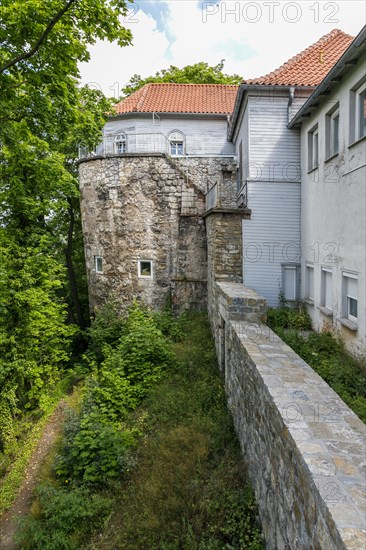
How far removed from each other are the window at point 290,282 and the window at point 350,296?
3147 mm

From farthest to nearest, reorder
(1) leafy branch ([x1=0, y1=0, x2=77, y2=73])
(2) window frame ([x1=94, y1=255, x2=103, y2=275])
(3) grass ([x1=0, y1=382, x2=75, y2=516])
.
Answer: (2) window frame ([x1=94, y1=255, x2=103, y2=275])
(3) grass ([x1=0, y1=382, x2=75, y2=516])
(1) leafy branch ([x1=0, y1=0, x2=77, y2=73])

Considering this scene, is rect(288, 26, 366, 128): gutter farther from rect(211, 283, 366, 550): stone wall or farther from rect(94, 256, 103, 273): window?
rect(94, 256, 103, 273): window

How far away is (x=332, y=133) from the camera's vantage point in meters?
8.34

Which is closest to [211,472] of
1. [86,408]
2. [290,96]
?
[86,408]

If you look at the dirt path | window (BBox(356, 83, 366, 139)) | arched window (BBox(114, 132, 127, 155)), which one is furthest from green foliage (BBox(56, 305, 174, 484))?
arched window (BBox(114, 132, 127, 155))

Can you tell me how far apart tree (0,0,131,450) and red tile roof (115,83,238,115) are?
8.44 metres

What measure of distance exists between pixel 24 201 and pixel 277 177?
752 cm

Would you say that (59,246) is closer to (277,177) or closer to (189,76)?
(277,177)

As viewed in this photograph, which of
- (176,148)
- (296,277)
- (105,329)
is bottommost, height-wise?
(105,329)

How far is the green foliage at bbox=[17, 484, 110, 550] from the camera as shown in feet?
16.3

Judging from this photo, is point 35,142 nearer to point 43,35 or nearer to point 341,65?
point 43,35

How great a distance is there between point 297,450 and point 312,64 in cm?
1179

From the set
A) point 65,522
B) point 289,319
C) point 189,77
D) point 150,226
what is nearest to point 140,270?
point 150,226

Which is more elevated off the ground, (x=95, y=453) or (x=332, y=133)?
(x=332, y=133)
